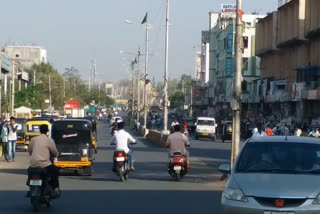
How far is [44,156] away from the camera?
636 inches

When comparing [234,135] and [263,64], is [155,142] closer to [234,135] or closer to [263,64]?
[234,135]

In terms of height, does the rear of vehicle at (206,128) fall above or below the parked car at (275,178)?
below

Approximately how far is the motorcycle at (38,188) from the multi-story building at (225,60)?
81.8 meters

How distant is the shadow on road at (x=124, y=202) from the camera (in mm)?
16312

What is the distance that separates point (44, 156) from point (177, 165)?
860 centimetres

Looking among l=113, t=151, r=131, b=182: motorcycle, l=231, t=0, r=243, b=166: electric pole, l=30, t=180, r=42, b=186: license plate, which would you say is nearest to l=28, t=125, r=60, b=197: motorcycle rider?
l=30, t=180, r=42, b=186: license plate

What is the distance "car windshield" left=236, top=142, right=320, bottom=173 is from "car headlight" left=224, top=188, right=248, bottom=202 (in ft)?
2.89

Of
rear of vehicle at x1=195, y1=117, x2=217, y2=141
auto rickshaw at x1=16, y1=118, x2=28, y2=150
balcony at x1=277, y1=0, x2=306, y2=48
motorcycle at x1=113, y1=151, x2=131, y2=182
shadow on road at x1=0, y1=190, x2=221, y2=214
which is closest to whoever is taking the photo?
shadow on road at x1=0, y1=190, x2=221, y2=214

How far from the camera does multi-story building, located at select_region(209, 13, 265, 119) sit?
107769mm

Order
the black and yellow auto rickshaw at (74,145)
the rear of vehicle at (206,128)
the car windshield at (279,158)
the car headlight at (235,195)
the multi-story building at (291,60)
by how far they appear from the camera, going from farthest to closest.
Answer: the multi-story building at (291,60) < the rear of vehicle at (206,128) < the black and yellow auto rickshaw at (74,145) < the car windshield at (279,158) < the car headlight at (235,195)

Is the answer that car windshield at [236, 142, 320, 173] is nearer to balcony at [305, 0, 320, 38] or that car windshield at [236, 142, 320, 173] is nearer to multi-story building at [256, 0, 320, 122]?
multi-story building at [256, 0, 320, 122]

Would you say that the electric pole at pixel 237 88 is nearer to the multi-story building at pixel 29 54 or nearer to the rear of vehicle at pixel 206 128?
the rear of vehicle at pixel 206 128

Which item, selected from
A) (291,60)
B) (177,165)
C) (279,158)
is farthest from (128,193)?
(291,60)

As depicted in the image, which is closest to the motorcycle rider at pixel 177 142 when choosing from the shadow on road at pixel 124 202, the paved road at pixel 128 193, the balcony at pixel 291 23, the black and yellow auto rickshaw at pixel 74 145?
the paved road at pixel 128 193
